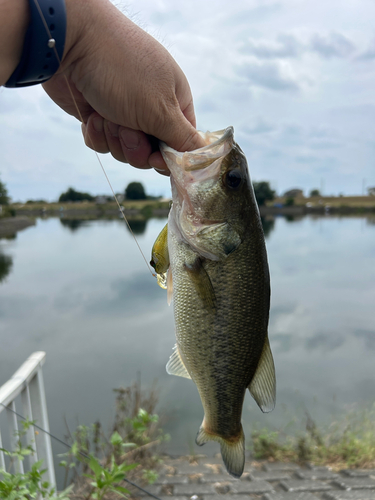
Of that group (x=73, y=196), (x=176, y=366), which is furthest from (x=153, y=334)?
(x=73, y=196)

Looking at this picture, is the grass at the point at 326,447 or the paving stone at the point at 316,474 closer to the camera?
the paving stone at the point at 316,474

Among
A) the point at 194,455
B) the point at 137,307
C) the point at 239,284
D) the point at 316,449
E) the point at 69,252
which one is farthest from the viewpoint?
the point at 69,252

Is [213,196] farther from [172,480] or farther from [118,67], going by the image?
[172,480]

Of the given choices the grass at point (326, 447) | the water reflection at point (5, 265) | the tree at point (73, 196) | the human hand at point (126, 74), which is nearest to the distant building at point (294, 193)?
the tree at point (73, 196)

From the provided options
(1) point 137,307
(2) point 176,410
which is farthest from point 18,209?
Answer: (2) point 176,410

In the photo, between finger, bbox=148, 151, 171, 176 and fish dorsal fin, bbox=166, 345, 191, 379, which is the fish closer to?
fish dorsal fin, bbox=166, 345, 191, 379

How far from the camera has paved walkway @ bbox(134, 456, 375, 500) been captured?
3.95m

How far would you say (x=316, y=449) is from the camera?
4.96 metres

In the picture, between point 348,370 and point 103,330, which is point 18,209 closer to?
point 103,330

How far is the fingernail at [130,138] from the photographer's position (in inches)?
68.1

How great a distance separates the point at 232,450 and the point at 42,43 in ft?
5.94

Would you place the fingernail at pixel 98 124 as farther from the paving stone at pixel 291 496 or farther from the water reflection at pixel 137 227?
the water reflection at pixel 137 227

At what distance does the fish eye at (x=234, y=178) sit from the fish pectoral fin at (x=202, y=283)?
363 millimetres

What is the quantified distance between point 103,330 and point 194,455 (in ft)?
30.7
